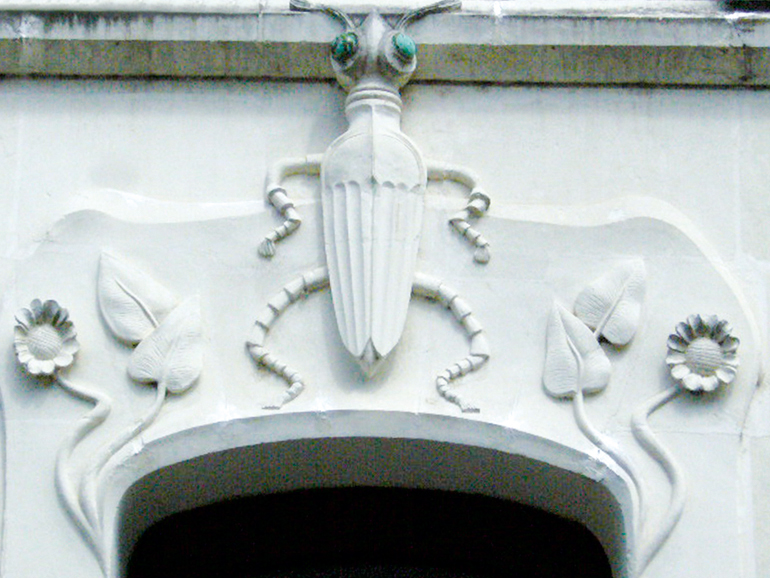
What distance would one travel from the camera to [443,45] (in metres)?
9.42

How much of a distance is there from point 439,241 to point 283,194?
0.61 meters

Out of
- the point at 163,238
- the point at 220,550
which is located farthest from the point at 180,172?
the point at 220,550

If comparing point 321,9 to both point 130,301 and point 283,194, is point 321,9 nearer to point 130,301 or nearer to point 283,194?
point 283,194

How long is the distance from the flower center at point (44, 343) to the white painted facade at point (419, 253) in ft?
0.31

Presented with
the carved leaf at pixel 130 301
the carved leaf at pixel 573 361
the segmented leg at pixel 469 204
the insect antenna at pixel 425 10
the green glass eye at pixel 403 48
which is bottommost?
the carved leaf at pixel 573 361

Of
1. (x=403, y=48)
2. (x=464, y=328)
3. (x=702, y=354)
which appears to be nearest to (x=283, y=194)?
(x=403, y=48)

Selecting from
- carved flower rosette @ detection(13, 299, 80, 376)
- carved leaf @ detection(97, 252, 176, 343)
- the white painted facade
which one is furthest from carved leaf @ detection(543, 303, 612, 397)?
carved flower rosette @ detection(13, 299, 80, 376)

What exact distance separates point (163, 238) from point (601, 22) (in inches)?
74.4

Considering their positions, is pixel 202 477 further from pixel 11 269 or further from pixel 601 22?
pixel 601 22

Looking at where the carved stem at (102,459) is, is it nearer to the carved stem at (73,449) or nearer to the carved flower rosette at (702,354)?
the carved stem at (73,449)

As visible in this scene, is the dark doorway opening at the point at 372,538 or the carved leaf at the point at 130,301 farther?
the dark doorway opening at the point at 372,538

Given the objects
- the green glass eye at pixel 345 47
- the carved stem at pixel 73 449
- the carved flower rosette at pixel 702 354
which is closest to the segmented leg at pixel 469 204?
the green glass eye at pixel 345 47

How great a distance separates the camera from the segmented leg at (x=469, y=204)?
9117mm

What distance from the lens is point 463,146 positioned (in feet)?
30.8
